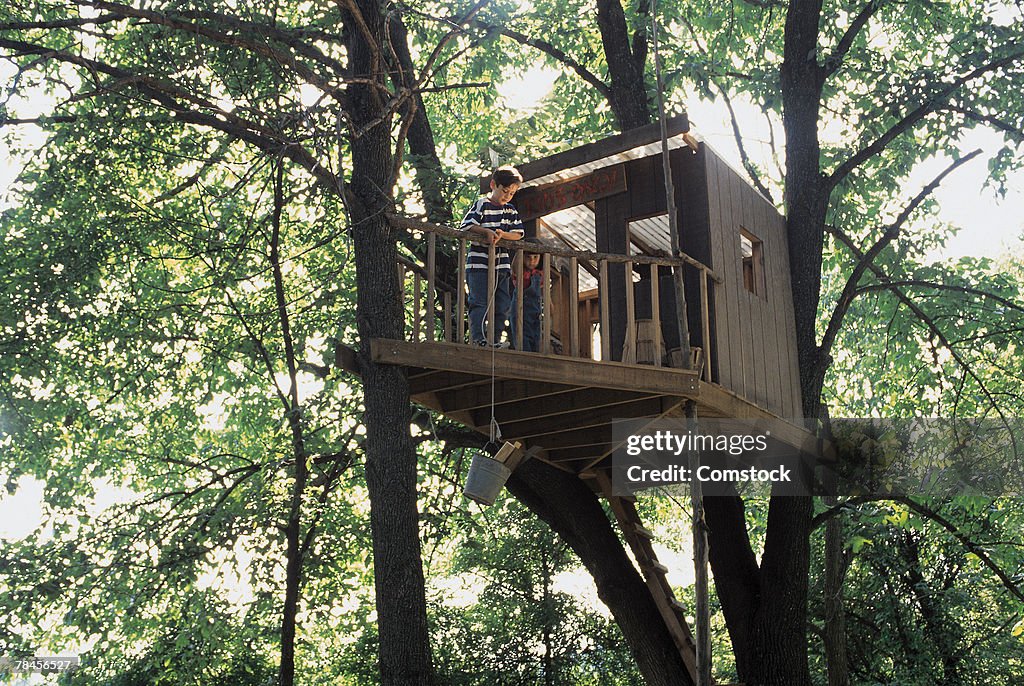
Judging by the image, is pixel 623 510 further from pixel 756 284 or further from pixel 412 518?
pixel 412 518

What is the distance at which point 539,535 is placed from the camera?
13977 mm

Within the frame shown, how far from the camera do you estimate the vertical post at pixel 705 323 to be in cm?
750

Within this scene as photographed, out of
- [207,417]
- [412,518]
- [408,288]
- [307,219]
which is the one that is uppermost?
[307,219]

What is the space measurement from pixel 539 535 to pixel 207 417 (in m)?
4.63

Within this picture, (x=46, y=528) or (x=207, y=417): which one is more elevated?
(x=207, y=417)

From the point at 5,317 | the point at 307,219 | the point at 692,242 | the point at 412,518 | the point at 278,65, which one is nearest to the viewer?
the point at 412,518

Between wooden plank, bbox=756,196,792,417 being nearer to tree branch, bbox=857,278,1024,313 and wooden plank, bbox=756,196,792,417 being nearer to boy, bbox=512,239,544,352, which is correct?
tree branch, bbox=857,278,1024,313

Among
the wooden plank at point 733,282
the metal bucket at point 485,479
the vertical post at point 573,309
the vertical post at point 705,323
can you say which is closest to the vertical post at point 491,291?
the vertical post at point 573,309

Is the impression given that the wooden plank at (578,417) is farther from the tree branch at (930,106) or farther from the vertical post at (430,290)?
the tree branch at (930,106)

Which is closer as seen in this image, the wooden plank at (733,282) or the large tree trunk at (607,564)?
the wooden plank at (733,282)

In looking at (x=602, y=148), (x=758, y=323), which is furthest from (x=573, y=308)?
(x=758, y=323)

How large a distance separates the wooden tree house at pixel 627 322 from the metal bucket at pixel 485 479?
1.59ft

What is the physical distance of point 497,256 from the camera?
712 cm

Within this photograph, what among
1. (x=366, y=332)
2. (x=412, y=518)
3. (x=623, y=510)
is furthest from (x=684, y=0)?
(x=412, y=518)
